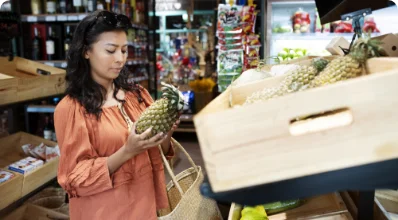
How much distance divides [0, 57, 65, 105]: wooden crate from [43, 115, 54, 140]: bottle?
85cm

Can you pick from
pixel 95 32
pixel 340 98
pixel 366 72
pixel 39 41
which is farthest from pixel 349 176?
pixel 39 41

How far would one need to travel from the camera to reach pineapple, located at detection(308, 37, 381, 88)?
99 centimetres

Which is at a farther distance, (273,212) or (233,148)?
(273,212)

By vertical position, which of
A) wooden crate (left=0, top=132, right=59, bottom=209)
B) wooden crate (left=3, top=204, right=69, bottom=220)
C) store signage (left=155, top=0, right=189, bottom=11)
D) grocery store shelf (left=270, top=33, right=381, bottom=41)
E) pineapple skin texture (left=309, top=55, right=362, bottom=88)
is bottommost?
wooden crate (left=3, top=204, right=69, bottom=220)

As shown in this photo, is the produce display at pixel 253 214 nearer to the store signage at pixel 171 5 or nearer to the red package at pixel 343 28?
the red package at pixel 343 28

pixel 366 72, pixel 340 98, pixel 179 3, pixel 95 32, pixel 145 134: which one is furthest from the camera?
pixel 179 3

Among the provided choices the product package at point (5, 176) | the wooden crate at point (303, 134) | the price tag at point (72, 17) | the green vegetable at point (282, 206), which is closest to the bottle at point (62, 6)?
the price tag at point (72, 17)

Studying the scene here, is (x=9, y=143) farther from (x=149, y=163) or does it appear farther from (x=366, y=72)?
(x=366, y=72)

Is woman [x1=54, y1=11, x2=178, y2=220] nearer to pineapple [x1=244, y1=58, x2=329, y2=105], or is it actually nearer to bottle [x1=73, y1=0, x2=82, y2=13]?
pineapple [x1=244, y1=58, x2=329, y2=105]

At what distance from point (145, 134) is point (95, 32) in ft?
2.11

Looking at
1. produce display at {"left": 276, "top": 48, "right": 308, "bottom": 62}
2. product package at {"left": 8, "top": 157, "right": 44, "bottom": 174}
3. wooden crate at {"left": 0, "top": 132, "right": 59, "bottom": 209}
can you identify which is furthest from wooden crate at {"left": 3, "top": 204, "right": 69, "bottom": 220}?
produce display at {"left": 276, "top": 48, "right": 308, "bottom": 62}

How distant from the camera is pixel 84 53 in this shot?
1985mm

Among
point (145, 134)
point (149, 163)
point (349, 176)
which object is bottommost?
point (149, 163)

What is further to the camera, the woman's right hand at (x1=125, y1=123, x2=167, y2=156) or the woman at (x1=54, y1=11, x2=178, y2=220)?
the woman at (x1=54, y1=11, x2=178, y2=220)
